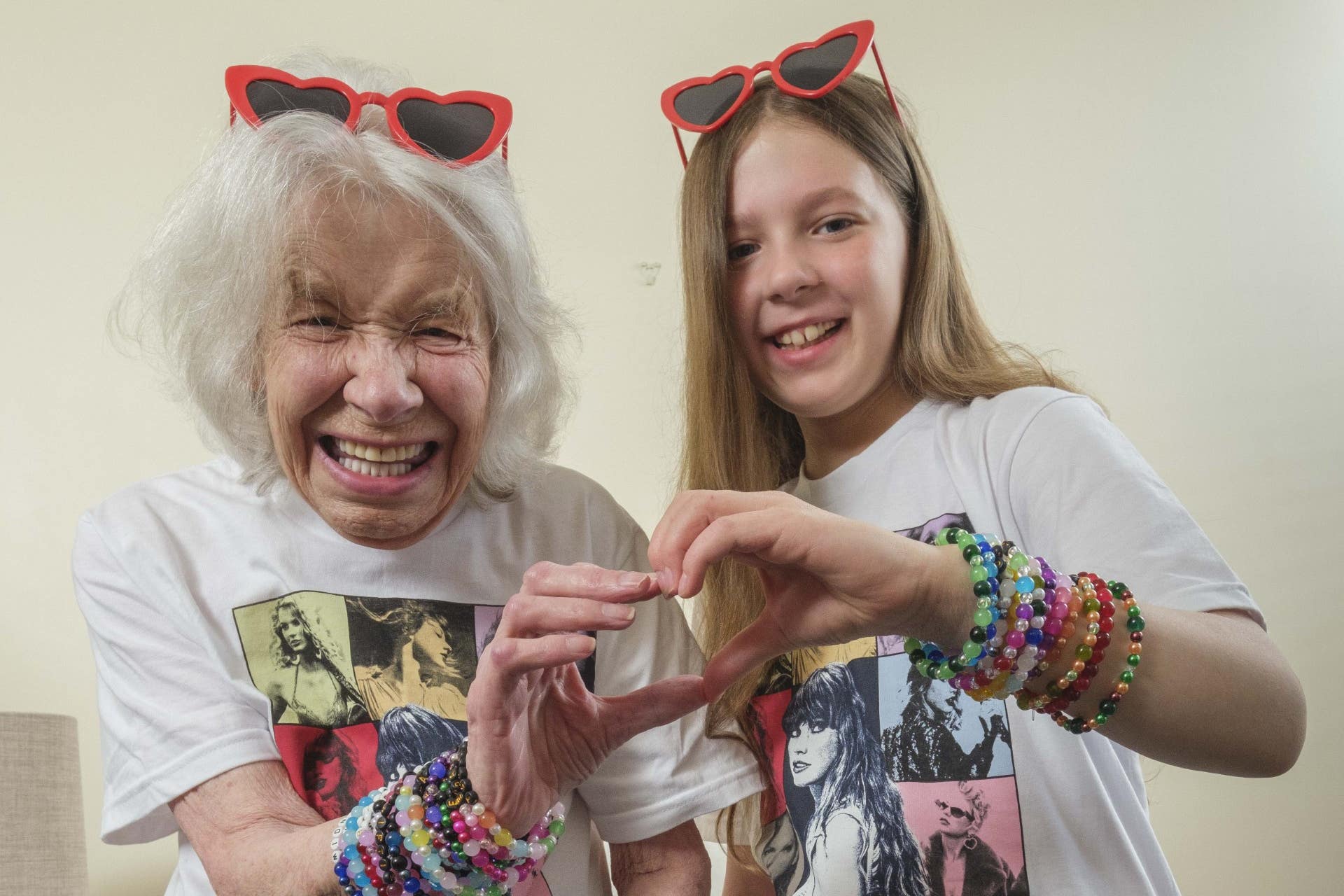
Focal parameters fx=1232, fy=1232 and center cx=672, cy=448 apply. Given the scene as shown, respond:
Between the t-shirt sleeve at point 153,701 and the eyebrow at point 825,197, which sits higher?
the eyebrow at point 825,197

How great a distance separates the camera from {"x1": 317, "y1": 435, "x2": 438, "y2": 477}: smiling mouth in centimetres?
115

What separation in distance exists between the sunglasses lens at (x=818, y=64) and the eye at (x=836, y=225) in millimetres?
169

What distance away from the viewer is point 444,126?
1.24 meters

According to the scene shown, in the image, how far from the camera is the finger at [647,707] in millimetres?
1063

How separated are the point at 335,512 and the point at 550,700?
0.93 ft

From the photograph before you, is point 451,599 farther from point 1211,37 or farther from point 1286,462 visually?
point 1211,37

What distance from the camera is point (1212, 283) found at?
2.65 meters

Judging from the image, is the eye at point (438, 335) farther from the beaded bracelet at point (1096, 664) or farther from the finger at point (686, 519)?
the beaded bracelet at point (1096, 664)

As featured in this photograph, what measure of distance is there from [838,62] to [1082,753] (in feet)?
2.59

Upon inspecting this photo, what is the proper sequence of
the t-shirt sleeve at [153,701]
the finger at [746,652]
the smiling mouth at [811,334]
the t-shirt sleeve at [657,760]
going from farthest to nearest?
the smiling mouth at [811,334], the t-shirt sleeve at [657,760], the t-shirt sleeve at [153,701], the finger at [746,652]

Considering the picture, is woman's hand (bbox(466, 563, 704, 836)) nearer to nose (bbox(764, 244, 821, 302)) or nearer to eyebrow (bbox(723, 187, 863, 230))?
nose (bbox(764, 244, 821, 302))

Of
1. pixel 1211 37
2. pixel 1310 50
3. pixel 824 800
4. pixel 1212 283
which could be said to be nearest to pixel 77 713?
pixel 824 800

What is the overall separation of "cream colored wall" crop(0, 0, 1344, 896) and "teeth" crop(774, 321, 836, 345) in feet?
2.86

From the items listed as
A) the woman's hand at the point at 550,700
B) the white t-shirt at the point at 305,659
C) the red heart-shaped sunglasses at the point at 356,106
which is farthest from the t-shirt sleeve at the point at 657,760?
the red heart-shaped sunglasses at the point at 356,106
